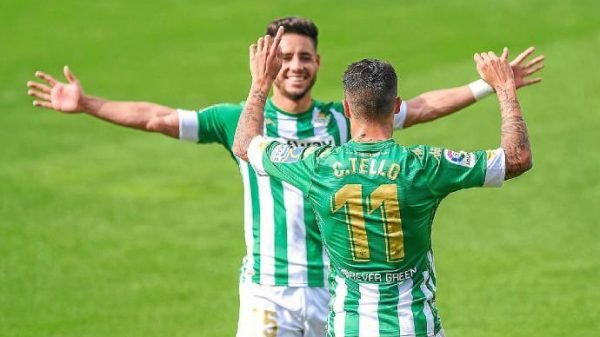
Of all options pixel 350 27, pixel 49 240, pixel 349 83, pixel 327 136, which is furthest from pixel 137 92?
pixel 349 83

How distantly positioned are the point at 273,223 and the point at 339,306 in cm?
174

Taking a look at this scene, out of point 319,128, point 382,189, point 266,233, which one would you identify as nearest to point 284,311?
point 266,233

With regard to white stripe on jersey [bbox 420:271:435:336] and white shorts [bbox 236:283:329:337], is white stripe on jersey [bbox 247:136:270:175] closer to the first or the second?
white stripe on jersey [bbox 420:271:435:336]

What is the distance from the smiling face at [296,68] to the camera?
915 cm

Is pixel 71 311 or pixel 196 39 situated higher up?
pixel 196 39

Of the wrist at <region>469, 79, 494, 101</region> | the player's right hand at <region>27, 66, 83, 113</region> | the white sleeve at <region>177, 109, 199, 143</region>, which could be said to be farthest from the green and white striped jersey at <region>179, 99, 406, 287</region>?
the wrist at <region>469, 79, 494, 101</region>

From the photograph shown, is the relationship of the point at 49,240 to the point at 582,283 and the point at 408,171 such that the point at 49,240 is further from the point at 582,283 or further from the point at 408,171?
the point at 408,171

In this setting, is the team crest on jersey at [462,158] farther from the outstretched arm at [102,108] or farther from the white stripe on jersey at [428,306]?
the outstretched arm at [102,108]

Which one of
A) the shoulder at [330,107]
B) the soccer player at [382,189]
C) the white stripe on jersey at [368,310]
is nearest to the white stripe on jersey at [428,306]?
the soccer player at [382,189]

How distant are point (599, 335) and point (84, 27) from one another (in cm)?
1510

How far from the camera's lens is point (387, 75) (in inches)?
279

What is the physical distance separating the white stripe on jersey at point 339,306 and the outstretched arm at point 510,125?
1.04m

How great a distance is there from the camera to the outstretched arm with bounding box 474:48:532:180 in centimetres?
705

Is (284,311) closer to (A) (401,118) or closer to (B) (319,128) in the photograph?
(B) (319,128)
